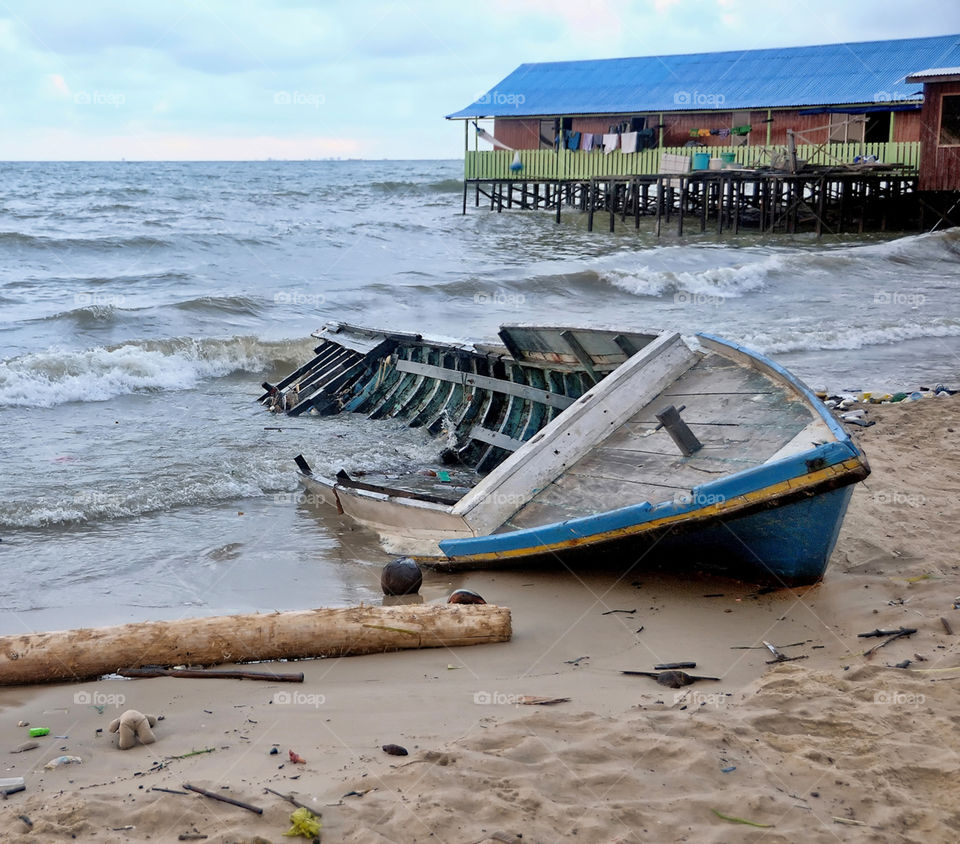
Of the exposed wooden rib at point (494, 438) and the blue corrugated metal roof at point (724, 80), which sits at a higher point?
the blue corrugated metal roof at point (724, 80)

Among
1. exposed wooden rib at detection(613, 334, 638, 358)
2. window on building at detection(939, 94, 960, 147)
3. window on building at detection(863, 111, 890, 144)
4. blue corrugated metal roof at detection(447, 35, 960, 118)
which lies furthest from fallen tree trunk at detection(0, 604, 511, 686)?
window on building at detection(863, 111, 890, 144)

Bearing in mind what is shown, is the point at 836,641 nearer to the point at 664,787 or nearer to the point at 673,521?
the point at 673,521

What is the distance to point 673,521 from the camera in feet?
17.7

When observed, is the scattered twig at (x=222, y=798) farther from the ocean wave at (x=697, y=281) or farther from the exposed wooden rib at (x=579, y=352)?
the ocean wave at (x=697, y=281)

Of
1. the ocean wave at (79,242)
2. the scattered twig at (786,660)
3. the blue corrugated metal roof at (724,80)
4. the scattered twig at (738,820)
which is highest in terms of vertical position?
the blue corrugated metal roof at (724,80)

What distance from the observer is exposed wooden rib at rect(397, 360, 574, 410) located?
873 centimetres

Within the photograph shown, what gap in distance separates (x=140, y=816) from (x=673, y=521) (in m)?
3.05

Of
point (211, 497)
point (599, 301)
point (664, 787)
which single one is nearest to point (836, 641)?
point (664, 787)

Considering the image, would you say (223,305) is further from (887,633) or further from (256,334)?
(887,633)

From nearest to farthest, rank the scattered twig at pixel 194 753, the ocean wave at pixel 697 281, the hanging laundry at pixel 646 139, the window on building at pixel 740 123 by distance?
the scattered twig at pixel 194 753, the ocean wave at pixel 697 281, the window on building at pixel 740 123, the hanging laundry at pixel 646 139

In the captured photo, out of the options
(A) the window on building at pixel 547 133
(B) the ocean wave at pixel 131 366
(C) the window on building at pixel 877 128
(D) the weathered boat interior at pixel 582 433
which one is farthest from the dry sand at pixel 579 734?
(A) the window on building at pixel 547 133

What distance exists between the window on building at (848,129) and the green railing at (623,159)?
3.23 ft

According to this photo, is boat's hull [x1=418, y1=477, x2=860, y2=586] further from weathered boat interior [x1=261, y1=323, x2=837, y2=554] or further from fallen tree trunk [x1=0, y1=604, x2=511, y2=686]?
fallen tree trunk [x1=0, y1=604, x2=511, y2=686]

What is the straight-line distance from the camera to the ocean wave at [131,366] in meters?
13.8
